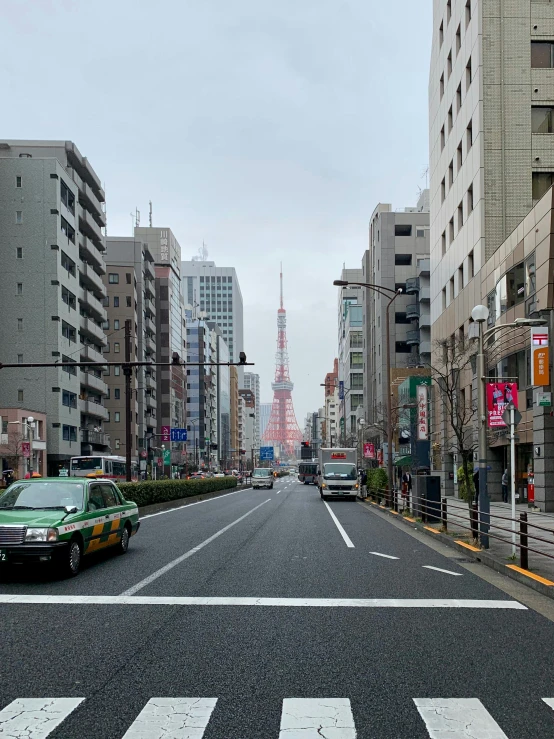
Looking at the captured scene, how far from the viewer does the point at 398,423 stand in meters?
62.5

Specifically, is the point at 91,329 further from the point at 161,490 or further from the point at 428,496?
the point at 428,496

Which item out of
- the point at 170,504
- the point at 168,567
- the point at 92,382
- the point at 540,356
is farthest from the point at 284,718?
the point at 92,382

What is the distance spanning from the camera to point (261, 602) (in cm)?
1052

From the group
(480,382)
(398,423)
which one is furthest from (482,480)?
(398,423)

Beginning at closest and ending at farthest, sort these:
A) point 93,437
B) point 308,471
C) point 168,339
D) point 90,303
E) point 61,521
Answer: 1. point 61,521
2. point 90,303
3. point 93,437
4. point 308,471
5. point 168,339

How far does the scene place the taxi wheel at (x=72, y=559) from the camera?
1261 centimetres

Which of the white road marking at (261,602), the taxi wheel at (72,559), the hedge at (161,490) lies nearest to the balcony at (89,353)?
the hedge at (161,490)

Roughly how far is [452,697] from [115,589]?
6635mm

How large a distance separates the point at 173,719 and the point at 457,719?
201cm

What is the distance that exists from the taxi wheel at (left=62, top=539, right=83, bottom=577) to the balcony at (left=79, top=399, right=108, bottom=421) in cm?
6011

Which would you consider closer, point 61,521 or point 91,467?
point 61,521

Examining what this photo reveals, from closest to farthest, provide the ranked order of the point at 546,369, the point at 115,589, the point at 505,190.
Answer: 1. the point at 115,589
2. the point at 546,369
3. the point at 505,190

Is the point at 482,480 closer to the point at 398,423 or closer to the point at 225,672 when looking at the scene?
the point at 225,672

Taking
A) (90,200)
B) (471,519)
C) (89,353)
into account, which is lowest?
(471,519)
